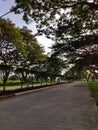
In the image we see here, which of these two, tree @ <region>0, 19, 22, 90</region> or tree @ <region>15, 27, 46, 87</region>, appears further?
tree @ <region>15, 27, 46, 87</region>

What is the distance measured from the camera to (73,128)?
1062 cm

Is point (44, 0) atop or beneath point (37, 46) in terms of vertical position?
beneath

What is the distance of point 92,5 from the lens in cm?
1180

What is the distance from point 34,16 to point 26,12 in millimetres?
518

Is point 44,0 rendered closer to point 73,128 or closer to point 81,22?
point 81,22

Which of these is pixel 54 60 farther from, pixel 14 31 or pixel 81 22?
pixel 81 22

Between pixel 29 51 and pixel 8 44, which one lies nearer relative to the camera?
pixel 8 44

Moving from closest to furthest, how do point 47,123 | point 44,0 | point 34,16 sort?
point 47,123 → point 44,0 → point 34,16

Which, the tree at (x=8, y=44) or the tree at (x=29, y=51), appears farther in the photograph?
the tree at (x=29, y=51)

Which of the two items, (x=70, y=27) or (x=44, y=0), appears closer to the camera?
(x=44, y=0)

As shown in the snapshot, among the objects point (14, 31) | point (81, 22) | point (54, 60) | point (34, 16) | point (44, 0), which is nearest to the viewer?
point (44, 0)

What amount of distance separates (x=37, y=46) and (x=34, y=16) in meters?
34.5

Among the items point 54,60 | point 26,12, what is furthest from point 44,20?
point 54,60

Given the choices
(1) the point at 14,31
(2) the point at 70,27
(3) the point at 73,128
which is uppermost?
(1) the point at 14,31
